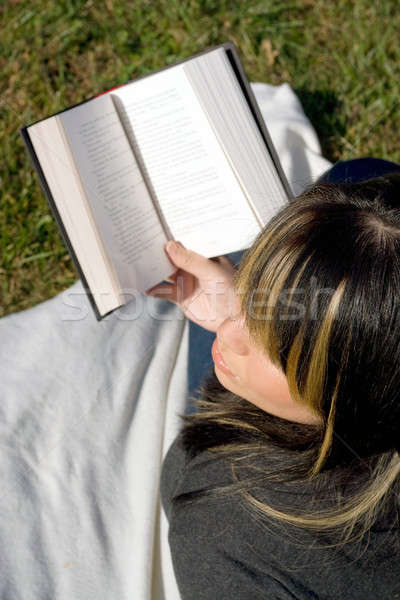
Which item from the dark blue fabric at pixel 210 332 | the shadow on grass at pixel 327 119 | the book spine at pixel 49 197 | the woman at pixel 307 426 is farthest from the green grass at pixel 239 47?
the woman at pixel 307 426

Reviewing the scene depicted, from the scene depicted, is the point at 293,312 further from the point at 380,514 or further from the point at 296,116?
the point at 296,116

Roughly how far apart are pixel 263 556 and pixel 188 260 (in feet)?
2.19

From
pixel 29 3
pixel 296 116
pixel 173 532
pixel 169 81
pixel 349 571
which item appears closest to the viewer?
pixel 349 571

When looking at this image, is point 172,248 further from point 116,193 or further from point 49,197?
point 49,197

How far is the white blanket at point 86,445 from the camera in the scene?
1202 mm

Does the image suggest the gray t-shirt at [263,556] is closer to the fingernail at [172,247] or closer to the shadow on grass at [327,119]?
the fingernail at [172,247]

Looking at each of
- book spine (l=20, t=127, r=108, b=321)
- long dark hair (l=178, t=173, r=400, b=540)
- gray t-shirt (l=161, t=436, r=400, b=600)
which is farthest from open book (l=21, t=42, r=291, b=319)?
gray t-shirt (l=161, t=436, r=400, b=600)

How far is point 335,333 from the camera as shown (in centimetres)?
81

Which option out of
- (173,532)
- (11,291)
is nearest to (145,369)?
(173,532)

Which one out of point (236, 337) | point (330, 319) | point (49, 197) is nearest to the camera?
point (330, 319)

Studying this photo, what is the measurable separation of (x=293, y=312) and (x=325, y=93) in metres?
1.72

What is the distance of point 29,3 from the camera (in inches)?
87.7

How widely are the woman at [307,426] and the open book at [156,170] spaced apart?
0.91 ft

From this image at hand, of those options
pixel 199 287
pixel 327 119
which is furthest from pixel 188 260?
pixel 327 119
